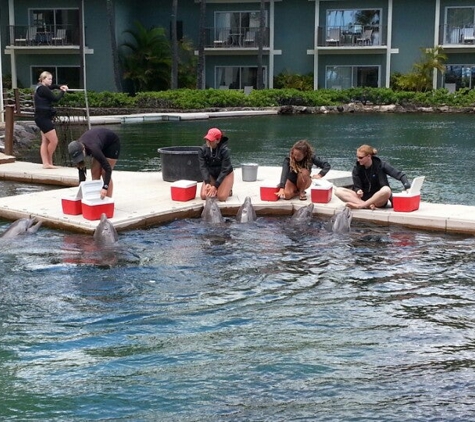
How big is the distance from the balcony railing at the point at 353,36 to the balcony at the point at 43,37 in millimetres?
12232

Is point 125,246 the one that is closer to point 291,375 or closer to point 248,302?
point 248,302

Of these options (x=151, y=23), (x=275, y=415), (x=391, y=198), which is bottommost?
(x=275, y=415)

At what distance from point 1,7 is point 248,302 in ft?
125

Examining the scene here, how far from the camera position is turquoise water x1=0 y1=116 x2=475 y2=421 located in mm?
6008

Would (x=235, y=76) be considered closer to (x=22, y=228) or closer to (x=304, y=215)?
(x=304, y=215)

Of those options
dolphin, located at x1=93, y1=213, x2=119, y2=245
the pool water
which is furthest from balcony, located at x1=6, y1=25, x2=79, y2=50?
the pool water

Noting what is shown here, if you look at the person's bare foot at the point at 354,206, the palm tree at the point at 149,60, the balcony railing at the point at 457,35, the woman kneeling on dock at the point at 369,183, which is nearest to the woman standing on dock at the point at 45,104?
the woman kneeling on dock at the point at 369,183

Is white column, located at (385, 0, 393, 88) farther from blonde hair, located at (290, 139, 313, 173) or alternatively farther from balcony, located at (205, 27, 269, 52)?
blonde hair, located at (290, 139, 313, 173)

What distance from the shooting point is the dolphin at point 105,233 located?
10.2m

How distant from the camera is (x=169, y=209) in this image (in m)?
11.6

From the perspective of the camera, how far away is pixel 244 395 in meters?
→ 6.08

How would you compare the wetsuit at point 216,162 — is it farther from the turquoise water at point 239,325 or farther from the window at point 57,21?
the window at point 57,21

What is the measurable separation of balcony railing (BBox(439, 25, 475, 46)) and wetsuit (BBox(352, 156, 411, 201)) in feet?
99.9

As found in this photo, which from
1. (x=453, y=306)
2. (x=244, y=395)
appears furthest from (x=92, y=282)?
(x=453, y=306)
